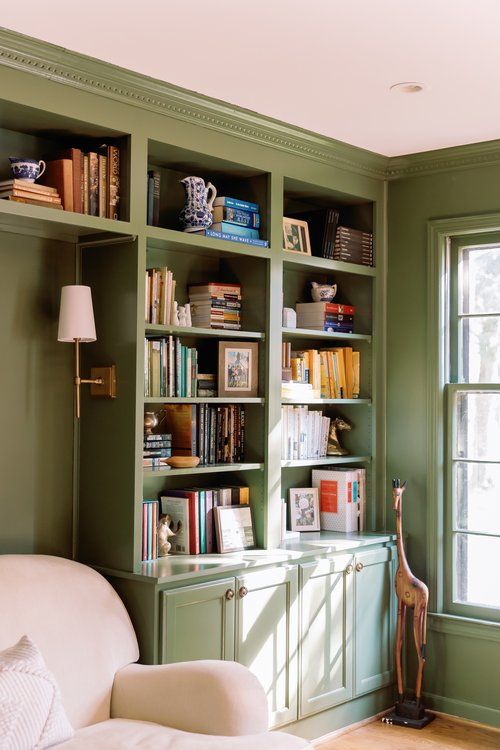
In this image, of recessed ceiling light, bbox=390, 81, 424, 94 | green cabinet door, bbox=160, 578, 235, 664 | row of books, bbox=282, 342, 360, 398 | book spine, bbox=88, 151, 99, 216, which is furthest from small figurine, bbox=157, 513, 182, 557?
recessed ceiling light, bbox=390, 81, 424, 94

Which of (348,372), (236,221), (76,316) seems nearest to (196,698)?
(76,316)

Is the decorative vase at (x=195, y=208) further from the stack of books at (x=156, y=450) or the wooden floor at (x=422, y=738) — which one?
the wooden floor at (x=422, y=738)

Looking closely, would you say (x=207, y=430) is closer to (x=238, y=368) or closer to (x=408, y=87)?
(x=238, y=368)

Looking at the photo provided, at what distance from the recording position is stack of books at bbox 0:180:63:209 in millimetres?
3195

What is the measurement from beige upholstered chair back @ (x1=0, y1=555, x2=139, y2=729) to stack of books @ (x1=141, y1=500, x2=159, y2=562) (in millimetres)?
317

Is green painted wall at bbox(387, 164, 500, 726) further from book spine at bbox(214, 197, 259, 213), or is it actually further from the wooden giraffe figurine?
book spine at bbox(214, 197, 259, 213)

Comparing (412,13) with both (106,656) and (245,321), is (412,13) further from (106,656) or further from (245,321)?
(106,656)

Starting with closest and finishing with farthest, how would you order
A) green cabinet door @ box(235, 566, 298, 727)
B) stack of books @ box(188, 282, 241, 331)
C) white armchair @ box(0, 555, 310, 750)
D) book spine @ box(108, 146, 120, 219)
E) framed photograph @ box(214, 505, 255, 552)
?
white armchair @ box(0, 555, 310, 750) < book spine @ box(108, 146, 120, 219) < green cabinet door @ box(235, 566, 298, 727) < framed photograph @ box(214, 505, 255, 552) < stack of books @ box(188, 282, 241, 331)

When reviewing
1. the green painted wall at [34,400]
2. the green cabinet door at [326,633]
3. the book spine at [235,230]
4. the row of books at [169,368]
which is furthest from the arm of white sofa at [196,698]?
the book spine at [235,230]

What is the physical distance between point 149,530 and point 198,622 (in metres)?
0.40

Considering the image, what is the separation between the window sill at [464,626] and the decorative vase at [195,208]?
2207 millimetres

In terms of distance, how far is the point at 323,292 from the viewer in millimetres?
4664

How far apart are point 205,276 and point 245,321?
0.29m

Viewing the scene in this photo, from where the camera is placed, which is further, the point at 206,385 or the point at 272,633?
the point at 206,385
